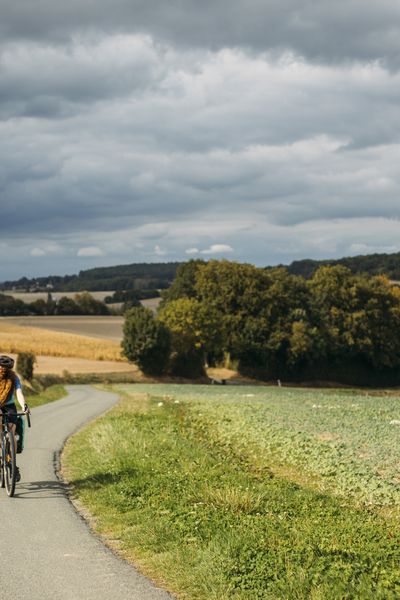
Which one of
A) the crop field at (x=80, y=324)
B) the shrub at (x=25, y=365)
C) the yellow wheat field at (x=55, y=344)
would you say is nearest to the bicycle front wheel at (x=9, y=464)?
the shrub at (x=25, y=365)

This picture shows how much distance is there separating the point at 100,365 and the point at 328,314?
3154 cm

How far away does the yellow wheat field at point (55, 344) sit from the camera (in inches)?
4008

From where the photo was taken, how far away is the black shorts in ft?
45.8

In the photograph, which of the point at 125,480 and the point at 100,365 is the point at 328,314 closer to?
the point at 100,365

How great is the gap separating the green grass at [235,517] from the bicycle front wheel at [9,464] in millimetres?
1274

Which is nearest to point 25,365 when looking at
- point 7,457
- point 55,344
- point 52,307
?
point 55,344

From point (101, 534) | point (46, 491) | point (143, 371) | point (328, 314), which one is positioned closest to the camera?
point (101, 534)

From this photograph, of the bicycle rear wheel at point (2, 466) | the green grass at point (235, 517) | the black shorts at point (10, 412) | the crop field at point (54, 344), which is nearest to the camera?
the green grass at point (235, 517)

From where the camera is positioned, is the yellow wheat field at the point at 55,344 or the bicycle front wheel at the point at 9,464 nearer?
the bicycle front wheel at the point at 9,464

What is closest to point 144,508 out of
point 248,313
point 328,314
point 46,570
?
point 46,570

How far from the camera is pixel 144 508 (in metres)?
12.3

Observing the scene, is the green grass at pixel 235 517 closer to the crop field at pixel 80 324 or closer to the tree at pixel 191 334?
the tree at pixel 191 334

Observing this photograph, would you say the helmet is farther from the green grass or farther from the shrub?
the shrub

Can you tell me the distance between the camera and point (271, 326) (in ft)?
310
